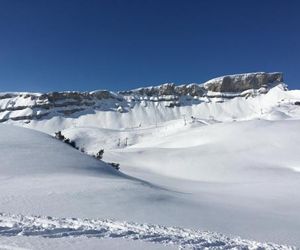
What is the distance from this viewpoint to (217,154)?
68.2m

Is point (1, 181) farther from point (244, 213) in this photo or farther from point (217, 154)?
point (217, 154)

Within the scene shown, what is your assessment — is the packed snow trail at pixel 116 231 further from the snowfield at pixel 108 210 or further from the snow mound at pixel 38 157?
the snow mound at pixel 38 157

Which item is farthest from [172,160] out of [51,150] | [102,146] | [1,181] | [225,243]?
[102,146]

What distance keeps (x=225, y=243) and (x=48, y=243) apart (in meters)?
4.48

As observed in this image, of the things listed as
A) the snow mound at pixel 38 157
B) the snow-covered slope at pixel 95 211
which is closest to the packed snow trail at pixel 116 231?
the snow-covered slope at pixel 95 211

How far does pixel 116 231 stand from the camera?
37.9ft

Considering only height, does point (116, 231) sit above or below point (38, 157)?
below

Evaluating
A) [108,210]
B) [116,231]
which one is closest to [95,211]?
[108,210]

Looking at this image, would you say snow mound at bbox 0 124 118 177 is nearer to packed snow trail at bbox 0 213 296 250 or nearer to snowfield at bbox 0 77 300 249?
snowfield at bbox 0 77 300 249

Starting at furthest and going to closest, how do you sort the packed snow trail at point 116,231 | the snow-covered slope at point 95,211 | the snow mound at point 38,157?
the snow mound at point 38,157 < the snow-covered slope at point 95,211 < the packed snow trail at point 116,231

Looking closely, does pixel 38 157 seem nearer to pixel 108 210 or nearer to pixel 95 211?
pixel 108 210

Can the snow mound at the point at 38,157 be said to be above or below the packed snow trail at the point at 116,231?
above

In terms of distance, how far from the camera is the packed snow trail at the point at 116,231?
1079cm

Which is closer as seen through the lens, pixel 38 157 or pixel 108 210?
pixel 108 210
